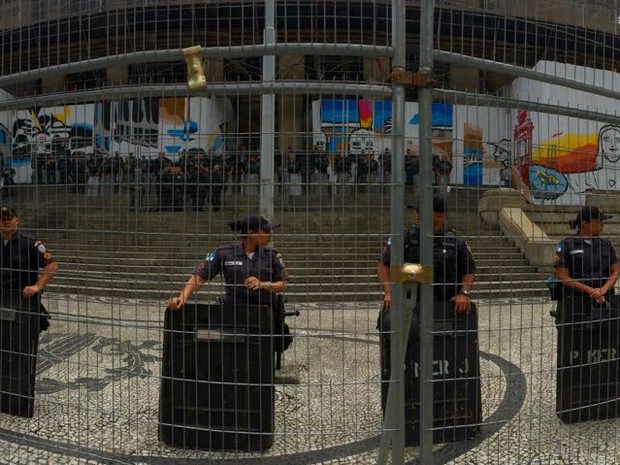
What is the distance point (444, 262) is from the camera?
279 centimetres

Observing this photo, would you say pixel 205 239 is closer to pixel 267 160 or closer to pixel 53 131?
pixel 267 160

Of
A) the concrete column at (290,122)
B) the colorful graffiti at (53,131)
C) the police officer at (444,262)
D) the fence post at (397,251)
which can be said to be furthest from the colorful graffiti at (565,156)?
the colorful graffiti at (53,131)

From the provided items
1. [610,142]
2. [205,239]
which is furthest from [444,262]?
[610,142]

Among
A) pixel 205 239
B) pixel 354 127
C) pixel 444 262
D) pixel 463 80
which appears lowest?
pixel 444 262

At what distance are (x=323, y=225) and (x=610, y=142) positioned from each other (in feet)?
8.34

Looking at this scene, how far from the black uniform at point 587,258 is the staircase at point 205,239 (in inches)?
9.5

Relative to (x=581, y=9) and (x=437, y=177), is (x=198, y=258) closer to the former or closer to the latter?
(x=437, y=177)

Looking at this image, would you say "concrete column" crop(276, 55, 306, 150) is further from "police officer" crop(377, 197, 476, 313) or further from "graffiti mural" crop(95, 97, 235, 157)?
"police officer" crop(377, 197, 476, 313)

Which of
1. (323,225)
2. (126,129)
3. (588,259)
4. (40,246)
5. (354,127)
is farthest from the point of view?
(40,246)

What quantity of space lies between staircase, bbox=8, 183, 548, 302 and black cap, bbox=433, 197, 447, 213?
1.9 inches

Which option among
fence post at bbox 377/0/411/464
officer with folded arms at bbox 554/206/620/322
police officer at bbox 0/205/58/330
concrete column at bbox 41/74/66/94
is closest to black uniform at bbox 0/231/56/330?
police officer at bbox 0/205/58/330

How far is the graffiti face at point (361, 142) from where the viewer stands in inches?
96.1

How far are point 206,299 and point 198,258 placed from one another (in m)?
0.29

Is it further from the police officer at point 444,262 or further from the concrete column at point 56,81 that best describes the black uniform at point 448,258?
the concrete column at point 56,81
